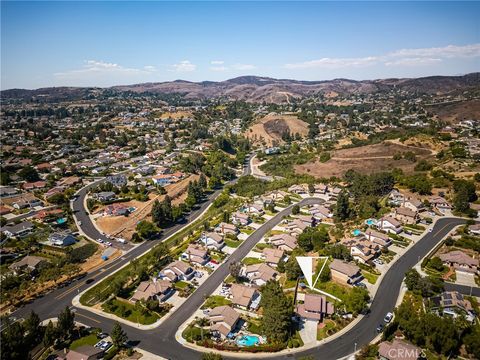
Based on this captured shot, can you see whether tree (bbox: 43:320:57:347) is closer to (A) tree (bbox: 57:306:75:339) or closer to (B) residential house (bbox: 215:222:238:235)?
(A) tree (bbox: 57:306:75:339)

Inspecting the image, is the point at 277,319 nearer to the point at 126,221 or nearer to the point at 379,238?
the point at 379,238

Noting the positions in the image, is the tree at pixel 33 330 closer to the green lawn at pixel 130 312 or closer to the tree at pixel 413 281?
the green lawn at pixel 130 312

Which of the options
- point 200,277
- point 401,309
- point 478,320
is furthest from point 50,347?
point 478,320

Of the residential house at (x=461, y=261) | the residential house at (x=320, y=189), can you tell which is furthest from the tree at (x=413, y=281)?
the residential house at (x=320, y=189)

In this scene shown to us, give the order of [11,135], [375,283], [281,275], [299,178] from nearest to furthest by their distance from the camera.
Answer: [375,283]
[281,275]
[299,178]
[11,135]

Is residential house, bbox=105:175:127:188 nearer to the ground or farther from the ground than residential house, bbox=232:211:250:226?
farther from the ground

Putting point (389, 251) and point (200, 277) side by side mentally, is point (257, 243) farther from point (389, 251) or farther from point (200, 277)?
point (389, 251)

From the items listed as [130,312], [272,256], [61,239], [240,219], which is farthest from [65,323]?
[240,219]

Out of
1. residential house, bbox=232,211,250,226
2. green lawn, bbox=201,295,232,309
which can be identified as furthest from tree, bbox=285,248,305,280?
residential house, bbox=232,211,250,226
